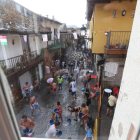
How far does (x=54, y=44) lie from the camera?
26.5 ft

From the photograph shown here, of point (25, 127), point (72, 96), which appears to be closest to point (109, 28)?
point (72, 96)

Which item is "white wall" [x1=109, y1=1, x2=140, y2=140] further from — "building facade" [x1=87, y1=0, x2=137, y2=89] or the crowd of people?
"building facade" [x1=87, y1=0, x2=137, y2=89]

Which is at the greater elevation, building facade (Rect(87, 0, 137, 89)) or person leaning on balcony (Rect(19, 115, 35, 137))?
building facade (Rect(87, 0, 137, 89))

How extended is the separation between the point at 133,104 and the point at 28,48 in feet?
19.0

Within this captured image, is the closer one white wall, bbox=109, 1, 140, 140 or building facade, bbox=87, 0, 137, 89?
white wall, bbox=109, 1, 140, 140

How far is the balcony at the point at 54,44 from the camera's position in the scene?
7.71m

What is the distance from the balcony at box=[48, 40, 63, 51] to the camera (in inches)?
304

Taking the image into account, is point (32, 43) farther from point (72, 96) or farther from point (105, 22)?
point (105, 22)

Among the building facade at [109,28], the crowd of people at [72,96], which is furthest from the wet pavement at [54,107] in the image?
the building facade at [109,28]

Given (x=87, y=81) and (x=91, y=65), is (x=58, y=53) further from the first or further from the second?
(x=87, y=81)

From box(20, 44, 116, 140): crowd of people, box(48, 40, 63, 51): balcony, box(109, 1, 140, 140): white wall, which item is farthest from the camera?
box(48, 40, 63, 51): balcony

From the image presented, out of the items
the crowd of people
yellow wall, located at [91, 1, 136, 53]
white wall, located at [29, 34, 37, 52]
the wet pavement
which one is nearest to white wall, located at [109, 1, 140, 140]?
the crowd of people

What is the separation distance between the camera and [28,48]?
5.54 m

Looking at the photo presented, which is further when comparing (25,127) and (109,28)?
(109,28)
